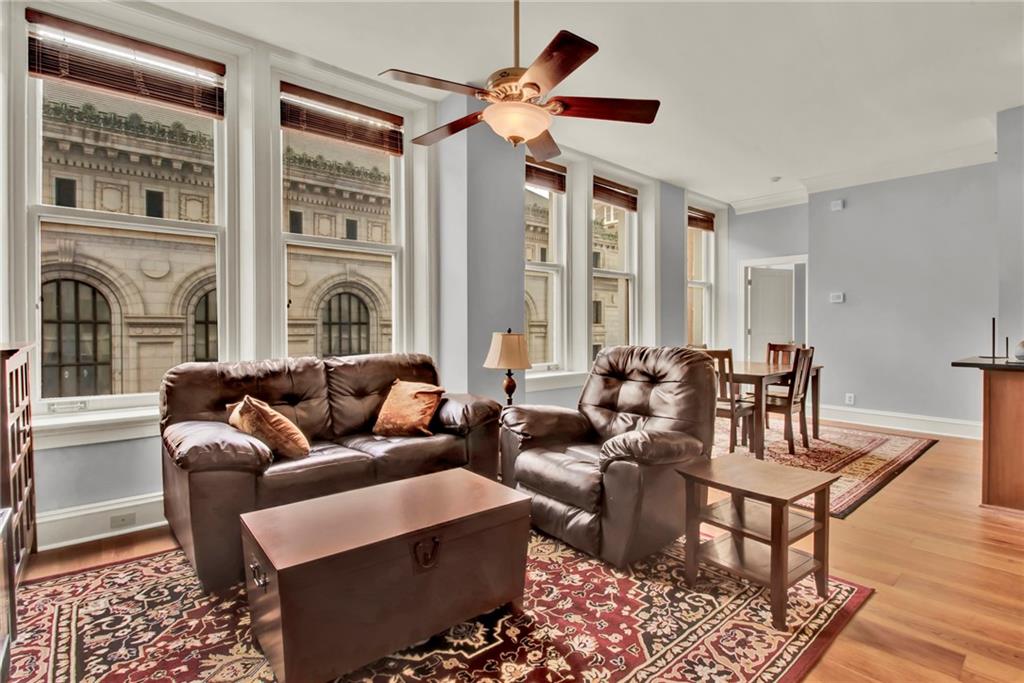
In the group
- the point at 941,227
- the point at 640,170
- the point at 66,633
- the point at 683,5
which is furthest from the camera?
the point at 640,170

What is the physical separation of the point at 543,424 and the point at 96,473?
7.70ft

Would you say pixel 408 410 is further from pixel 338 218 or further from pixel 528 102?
pixel 528 102

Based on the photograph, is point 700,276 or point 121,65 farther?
point 700,276

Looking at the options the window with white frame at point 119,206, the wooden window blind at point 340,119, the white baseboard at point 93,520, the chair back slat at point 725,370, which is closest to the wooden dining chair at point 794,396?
the chair back slat at point 725,370

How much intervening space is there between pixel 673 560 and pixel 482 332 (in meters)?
2.04

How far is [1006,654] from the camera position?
6.01 feet

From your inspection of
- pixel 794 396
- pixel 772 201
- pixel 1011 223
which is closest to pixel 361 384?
pixel 794 396

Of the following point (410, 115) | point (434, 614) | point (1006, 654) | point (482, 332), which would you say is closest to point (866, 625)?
point (1006, 654)

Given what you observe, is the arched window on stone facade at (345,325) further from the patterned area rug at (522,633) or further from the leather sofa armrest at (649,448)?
the leather sofa armrest at (649,448)

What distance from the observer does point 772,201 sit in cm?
690

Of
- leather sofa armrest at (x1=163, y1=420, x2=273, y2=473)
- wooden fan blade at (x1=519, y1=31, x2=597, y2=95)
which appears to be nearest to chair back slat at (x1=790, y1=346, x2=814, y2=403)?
wooden fan blade at (x1=519, y1=31, x2=597, y2=95)

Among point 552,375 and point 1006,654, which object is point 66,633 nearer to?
point 1006,654

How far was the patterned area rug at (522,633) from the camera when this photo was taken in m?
1.74

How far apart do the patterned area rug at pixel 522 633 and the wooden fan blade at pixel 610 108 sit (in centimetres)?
198
